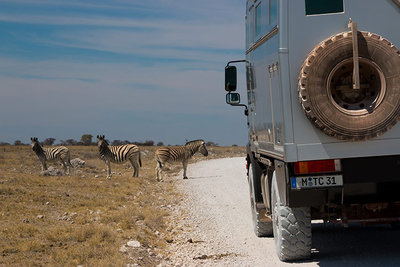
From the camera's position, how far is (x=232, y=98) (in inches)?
407

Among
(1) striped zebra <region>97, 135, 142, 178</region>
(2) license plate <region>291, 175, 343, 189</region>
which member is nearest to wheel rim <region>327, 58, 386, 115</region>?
(2) license plate <region>291, 175, 343, 189</region>

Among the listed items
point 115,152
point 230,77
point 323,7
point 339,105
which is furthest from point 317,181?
point 115,152

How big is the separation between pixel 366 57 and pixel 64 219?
7.87 m

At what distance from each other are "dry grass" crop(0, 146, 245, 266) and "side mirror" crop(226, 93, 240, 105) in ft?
9.32

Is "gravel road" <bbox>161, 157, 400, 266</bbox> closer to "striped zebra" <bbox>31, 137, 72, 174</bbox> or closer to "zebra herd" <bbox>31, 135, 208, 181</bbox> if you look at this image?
"zebra herd" <bbox>31, 135, 208, 181</bbox>

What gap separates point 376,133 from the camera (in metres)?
5.85

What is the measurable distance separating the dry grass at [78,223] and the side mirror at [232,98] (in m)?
2.84

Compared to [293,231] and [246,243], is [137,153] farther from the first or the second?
[293,231]

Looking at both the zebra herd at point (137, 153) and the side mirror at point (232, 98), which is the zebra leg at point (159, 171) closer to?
the zebra herd at point (137, 153)

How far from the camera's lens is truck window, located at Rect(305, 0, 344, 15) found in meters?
6.00

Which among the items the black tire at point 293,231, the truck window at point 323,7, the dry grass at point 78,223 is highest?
the truck window at point 323,7

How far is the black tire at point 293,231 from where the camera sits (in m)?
6.85

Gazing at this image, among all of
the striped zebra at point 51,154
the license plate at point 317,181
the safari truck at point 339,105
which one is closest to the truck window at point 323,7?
the safari truck at point 339,105

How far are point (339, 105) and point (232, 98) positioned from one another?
14.8 ft
